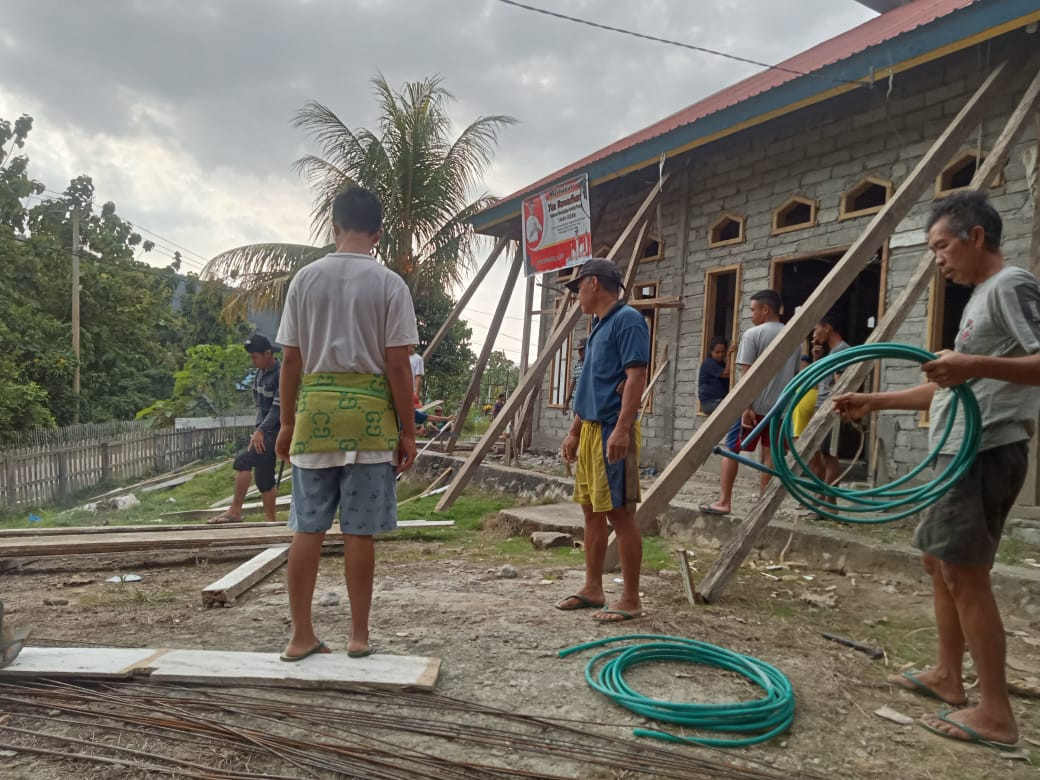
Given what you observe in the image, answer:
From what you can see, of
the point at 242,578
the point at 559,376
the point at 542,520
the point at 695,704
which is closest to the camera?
the point at 695,704

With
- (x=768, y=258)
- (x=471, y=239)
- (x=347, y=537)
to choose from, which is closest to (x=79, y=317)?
(x=471, y=239)

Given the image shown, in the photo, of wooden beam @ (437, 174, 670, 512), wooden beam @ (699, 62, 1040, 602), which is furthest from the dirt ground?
wooden beam @ (437, 174, 670, 512)

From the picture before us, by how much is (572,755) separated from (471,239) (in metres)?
13.4

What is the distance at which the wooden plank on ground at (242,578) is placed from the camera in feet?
11.9

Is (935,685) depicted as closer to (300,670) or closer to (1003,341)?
(1003,341)

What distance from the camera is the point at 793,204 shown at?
7199 mm

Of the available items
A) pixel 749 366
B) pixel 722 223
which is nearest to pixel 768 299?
pixel 749 366

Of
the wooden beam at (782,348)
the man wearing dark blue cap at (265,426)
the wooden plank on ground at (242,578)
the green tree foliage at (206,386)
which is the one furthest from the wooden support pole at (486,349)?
the green tree foliage at (206,386)

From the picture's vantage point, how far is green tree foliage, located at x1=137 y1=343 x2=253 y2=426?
18266mm

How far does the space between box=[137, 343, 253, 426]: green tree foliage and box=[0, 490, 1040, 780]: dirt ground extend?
46.6 feet

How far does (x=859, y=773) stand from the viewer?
203 cm

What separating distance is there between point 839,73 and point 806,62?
211 cm

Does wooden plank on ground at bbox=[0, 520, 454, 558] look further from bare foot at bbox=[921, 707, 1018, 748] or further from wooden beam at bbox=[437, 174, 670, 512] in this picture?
bare foot at bbox=[921, 707, 1018, 748]

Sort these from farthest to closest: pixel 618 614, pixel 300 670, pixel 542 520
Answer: pixel 542 520, pixel 618 614, pixel 300 670
